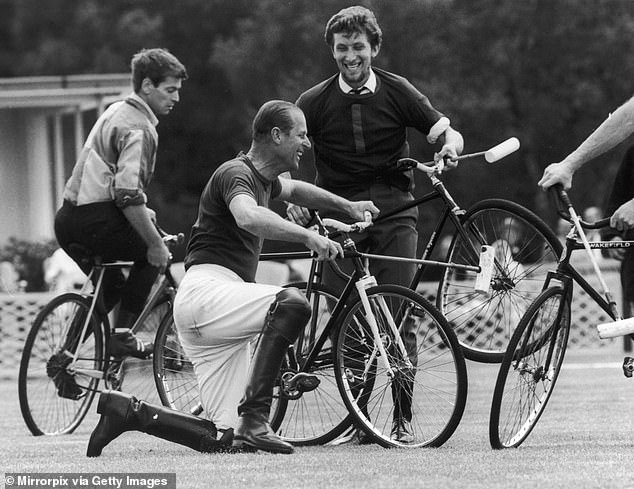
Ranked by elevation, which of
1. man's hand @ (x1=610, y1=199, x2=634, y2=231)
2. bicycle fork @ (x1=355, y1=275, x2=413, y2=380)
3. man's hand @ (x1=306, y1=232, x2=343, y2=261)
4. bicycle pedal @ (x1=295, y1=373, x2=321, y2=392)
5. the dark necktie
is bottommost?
bicycle pedal @ (x1=295, y1=373, x2=321, y2=392)

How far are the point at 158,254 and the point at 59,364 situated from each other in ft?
2.67

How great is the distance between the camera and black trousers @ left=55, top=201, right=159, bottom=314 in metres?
8.27

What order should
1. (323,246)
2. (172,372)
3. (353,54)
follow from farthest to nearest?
(172,372), (353,54), (323,246)

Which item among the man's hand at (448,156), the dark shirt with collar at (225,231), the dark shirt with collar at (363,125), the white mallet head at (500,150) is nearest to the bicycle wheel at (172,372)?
the dark shirt with collar at (225,231)

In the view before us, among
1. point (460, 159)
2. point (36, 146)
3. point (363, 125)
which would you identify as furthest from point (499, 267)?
point (36, 146)

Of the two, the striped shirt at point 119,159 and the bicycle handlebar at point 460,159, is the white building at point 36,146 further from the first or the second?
the bicycle handlebar at point 460,159

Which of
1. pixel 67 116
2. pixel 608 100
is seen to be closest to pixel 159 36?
pixel 608 100

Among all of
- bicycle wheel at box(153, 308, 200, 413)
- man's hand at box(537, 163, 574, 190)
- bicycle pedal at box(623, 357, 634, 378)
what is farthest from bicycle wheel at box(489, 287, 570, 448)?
bicycle wheel at box(153, 308, 200, 413)

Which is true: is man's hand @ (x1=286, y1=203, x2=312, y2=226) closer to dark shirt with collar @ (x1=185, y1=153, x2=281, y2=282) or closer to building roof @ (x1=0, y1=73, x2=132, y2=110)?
dark shirt with collar @ (x1=185, y1=153, x2=281, y2=282)

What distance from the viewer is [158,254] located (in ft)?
27.2

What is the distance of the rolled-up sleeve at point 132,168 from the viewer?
8148 mm

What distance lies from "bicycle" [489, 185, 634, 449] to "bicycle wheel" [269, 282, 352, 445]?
35.5 inches

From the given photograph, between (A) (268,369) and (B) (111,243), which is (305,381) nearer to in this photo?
(A) (268,369)

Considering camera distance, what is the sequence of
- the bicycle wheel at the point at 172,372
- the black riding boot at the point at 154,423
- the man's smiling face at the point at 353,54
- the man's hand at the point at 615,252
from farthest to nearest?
the bicycle wheel at the point at 172,372
the man's smiling face at the point at 353,54
the man's hand at the point at 615,252
the black riding boot at the point at 154,423
